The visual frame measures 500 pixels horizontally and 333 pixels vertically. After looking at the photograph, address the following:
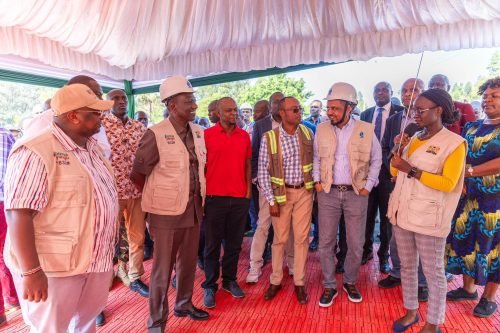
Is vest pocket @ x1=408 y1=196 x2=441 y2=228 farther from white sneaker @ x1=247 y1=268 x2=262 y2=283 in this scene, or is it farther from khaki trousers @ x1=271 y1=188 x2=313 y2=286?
white sneaker @ x1=247 y1=268 x2=262 y2=283

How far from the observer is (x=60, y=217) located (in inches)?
60.1

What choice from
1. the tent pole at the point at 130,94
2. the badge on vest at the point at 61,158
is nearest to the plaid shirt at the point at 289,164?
the badge on vest at the point at 61,158

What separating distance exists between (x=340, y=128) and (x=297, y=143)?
414mm

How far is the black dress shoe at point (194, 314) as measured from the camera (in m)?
2.78

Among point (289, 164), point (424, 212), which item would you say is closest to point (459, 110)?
point (424, 212)

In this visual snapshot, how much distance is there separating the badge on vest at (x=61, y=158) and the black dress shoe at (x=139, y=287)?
213cm

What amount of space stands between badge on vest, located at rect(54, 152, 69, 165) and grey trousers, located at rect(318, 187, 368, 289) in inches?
84.3

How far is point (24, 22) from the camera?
156 inches

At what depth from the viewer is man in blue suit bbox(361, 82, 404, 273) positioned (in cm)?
356

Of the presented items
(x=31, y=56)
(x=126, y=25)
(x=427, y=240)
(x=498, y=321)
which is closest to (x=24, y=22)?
(x=31, y=56)

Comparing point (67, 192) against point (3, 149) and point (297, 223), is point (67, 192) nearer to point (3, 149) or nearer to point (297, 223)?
point (3, 149)

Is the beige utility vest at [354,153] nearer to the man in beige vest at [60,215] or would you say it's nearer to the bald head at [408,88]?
the bald head at [408,88]

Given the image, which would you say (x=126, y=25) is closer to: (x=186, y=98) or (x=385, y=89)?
(x=186, y=98)

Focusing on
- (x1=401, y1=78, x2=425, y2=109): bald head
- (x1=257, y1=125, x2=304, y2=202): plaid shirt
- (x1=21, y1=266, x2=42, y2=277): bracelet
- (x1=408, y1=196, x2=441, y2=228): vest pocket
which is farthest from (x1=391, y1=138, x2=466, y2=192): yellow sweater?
(x1=21, y1=266, x2=42, y2=277): bracelet
